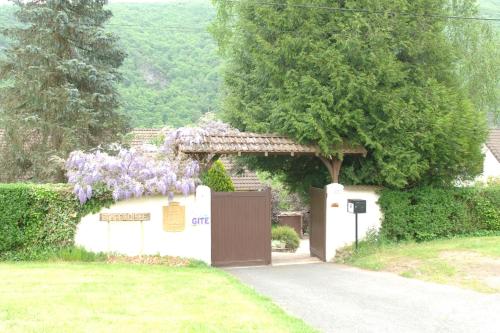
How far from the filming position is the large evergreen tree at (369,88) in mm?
15586

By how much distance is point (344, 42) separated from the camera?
51.3 ft

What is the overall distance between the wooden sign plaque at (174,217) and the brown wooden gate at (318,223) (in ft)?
14.1

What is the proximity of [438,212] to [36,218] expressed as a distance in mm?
11010

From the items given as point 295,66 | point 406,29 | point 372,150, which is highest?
point 406,29

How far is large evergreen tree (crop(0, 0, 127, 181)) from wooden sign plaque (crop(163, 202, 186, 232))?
548cm

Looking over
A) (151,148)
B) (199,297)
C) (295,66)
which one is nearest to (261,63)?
(295,66)

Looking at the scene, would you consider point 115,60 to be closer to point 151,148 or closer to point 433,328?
A: point 151,148

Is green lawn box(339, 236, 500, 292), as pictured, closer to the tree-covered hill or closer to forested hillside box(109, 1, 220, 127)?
the tree-covered hill

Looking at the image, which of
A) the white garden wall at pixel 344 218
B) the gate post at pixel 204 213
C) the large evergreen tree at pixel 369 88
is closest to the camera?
the gate post at pixel 204 213

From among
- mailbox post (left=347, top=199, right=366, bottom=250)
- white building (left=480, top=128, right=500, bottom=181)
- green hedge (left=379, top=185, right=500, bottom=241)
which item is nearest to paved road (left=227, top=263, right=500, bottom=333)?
mailbox post (left=347, top=199, right=366, bottom=250)

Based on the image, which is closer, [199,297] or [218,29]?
[199,297]

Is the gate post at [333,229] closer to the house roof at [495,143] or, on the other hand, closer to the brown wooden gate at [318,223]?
the brown wooden gate at [318,223]

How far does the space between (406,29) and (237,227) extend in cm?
747

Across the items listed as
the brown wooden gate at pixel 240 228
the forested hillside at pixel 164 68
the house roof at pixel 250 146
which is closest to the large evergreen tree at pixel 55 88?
the house roof at pixel 250 146
